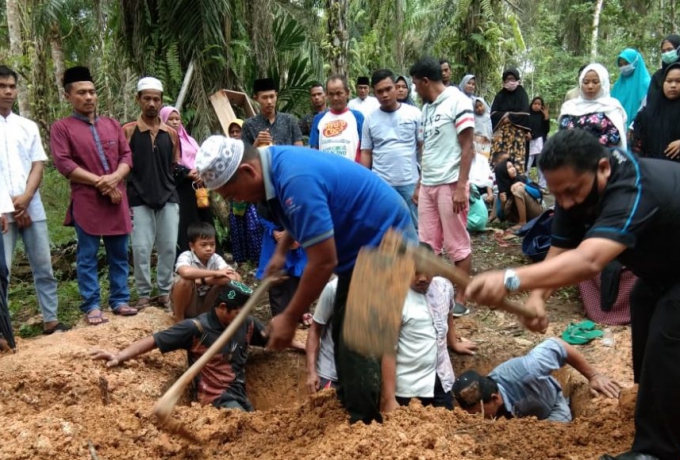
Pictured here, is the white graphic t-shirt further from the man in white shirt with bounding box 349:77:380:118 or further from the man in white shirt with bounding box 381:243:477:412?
the man in white shirt with bounding box 381:243:477:412

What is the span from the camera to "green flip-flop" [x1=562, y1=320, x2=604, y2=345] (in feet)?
15.4

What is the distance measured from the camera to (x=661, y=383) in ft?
8.05

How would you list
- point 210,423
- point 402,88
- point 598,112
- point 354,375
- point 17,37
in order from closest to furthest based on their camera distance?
point 354,375 < point 210,423 < point 598,112 < point 402,88 < point 17,37

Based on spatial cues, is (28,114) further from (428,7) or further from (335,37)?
(428,7)

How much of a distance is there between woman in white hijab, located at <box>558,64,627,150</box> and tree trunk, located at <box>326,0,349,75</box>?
3.36 m

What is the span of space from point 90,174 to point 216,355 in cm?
176

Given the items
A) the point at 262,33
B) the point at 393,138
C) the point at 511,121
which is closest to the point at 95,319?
the point at 393,138

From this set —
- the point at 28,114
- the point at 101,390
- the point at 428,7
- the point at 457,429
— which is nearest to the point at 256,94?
the point at 101,390

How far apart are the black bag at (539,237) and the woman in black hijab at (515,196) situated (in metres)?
1.17

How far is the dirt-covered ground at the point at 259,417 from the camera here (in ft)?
9.43

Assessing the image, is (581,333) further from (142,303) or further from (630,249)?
(142,303)

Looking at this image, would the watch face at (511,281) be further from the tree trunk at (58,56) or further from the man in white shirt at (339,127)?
the tree trunk at (58,56)

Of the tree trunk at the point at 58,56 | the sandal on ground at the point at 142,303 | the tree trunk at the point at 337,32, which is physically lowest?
the sandal on ground at the point at 142,303

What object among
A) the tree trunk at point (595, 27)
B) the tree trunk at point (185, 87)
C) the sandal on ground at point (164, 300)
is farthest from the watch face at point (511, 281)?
the tree trunk at point (595, 27)
